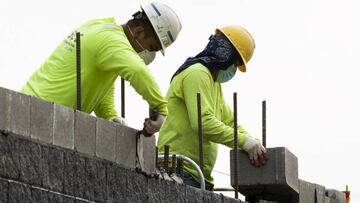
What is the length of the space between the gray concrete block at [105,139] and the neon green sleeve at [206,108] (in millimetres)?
2456

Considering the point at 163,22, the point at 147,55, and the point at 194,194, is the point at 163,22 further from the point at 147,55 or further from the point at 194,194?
the point at 194,194

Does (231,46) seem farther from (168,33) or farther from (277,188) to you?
(168,33)

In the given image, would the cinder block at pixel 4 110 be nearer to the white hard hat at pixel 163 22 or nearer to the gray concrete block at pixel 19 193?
the gray concrete block at pixel 19 193

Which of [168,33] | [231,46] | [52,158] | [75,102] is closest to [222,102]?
[231,46]

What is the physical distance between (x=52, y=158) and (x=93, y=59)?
169cm

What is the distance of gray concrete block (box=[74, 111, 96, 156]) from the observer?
8.14m

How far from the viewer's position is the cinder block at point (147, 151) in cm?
905

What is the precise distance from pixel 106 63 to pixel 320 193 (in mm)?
4980

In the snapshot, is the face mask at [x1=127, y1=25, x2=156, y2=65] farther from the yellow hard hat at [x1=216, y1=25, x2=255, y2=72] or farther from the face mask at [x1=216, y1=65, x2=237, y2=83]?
the yellow hard hat at [x1=216, y1=25, x2=255, y2=72]

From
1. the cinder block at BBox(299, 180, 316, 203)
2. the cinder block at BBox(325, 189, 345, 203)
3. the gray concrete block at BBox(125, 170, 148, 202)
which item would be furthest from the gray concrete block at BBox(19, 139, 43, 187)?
the cinder block at BBox(325, 189, 345, 203)

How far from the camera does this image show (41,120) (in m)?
7.70

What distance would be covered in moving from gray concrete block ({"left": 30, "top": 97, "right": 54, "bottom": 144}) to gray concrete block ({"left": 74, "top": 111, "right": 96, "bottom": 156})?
1.11 ft

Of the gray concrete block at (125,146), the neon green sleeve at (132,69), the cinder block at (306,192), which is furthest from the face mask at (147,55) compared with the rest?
the cinder block at (306,192)

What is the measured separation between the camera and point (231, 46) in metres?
11.8
